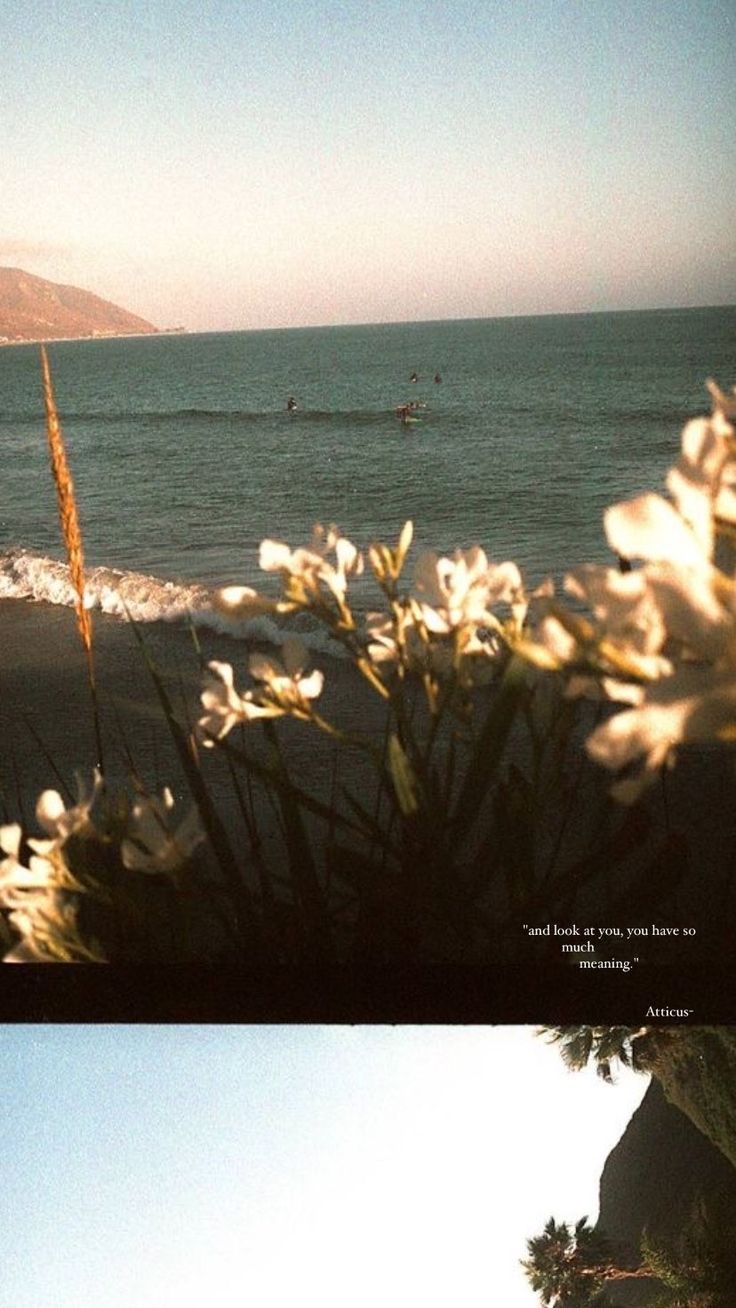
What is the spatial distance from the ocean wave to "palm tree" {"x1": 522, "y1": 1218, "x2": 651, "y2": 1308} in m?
0.53

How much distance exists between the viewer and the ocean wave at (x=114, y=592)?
82 cm

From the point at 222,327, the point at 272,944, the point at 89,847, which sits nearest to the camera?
the point at 89,847

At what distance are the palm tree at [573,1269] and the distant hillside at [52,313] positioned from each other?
2.72ft

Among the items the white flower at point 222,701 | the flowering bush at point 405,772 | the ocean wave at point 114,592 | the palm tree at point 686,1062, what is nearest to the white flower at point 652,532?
the flowering bush at point 405,772

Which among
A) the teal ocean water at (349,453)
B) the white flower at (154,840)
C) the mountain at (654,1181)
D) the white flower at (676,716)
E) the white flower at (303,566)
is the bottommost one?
the mountain at (654,1181)

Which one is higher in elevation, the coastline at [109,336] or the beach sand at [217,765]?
the coastline at [109,336]

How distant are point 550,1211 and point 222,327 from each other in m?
0.82

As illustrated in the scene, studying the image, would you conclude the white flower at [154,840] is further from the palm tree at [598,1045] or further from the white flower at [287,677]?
the palm tree at [598,1045]

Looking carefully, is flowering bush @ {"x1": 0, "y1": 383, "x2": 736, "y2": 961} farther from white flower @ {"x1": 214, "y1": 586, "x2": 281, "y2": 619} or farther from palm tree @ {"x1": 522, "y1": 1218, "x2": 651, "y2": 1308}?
palm tree @ {"x1": 522, "y1": 1218, "x2": 651, "y2": 1308}

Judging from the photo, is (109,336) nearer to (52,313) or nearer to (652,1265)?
(52,313)

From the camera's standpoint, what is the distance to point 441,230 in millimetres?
842

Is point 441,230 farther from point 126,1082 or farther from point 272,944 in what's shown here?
point 126,1082

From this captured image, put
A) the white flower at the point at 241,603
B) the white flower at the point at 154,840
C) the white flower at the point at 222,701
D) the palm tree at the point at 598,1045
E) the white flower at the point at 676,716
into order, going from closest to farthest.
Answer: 1. the white flower at the point at 676,716
2. the white flower at the point at 241,603
3. the white flower at the point at 222,701
4. the white flower at the point at 154,840
5. the palm tree at the point at 598,1045

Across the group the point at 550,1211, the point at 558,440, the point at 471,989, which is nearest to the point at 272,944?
the point at 471,989
